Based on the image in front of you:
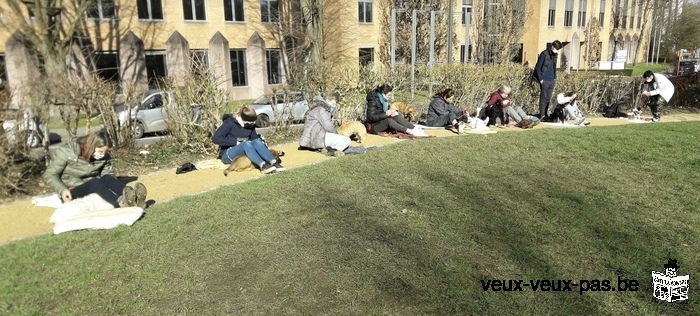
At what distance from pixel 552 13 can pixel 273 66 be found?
2722 cm

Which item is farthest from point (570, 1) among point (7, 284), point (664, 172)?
point (7, 284)

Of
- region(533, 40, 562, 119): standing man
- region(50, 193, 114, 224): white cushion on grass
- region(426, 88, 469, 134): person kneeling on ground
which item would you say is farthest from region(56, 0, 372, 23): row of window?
region(533, 40, 562, 119): standing man

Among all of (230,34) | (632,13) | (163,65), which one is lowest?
(163,65)

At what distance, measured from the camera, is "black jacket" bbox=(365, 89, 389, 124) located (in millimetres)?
10969

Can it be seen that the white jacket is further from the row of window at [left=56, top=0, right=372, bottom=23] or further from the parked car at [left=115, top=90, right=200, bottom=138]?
the row of window at [left=56, top=0, right=372, bottom=23]

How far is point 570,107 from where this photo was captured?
1273 centimetres

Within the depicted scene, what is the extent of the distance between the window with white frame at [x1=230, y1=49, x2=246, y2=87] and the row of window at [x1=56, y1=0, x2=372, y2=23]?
1.91m

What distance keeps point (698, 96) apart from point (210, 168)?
15.4 m

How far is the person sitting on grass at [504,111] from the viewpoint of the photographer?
12000 millimetres

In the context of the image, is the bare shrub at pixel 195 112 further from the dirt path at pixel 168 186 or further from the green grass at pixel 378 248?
the green grass at pixel 378 248

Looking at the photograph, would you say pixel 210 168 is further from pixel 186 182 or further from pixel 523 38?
pixel 523 38

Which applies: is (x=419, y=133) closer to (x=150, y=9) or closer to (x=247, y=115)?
(x=247, y=115)

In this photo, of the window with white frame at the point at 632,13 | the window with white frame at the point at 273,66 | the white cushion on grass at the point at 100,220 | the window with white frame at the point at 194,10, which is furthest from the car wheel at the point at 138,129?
the window with white frame at the point at 632,13

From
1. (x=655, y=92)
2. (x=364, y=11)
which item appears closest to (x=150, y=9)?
(x=364, y=11)
